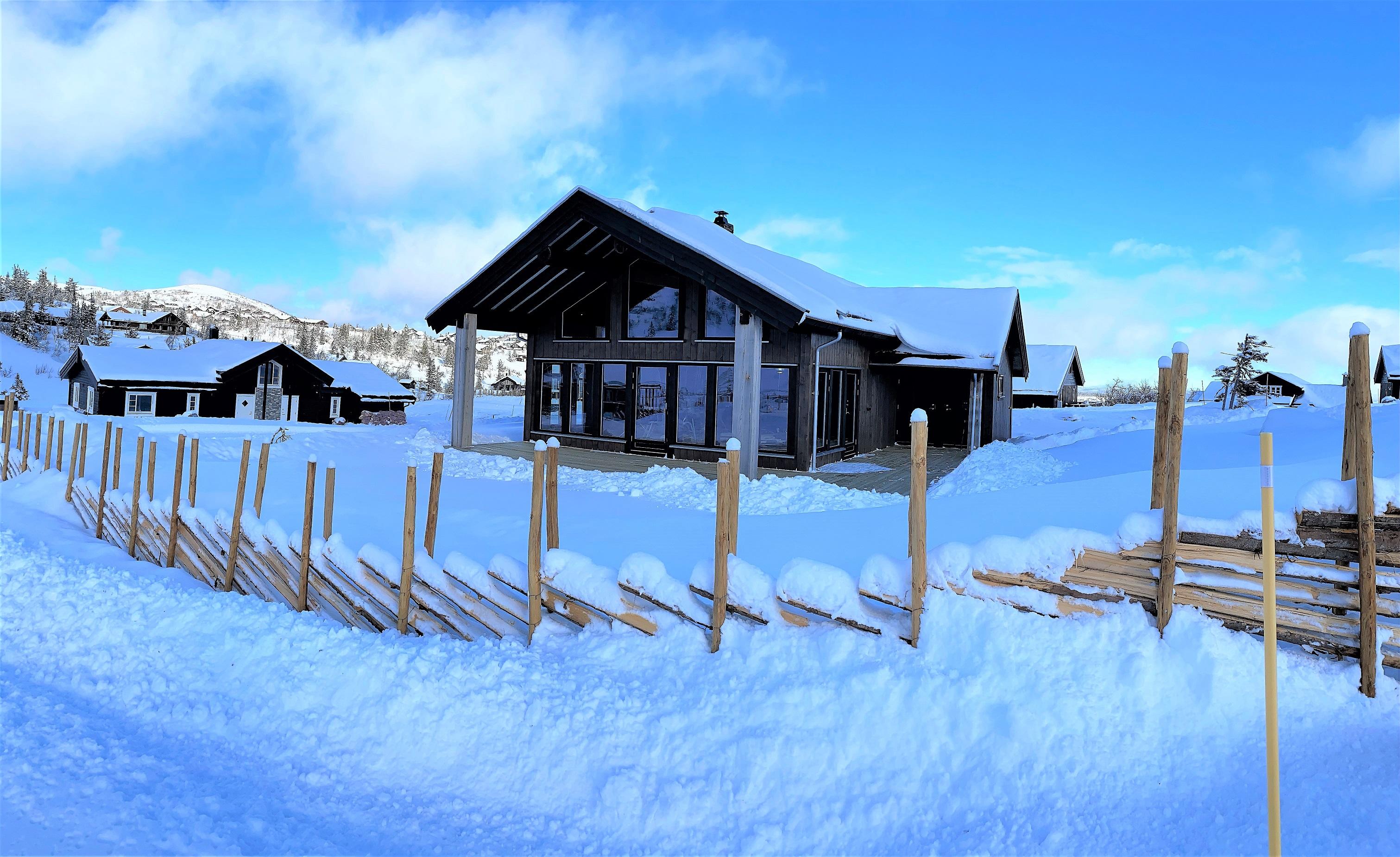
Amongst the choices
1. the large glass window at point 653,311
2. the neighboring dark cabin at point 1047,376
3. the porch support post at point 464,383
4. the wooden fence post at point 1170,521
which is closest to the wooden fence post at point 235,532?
the wooden fence post at point 1170,521

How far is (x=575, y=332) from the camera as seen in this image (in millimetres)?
17734

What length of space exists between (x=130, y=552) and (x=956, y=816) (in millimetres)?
9182

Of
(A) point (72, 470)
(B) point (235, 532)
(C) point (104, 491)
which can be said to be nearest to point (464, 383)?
(A) point (72, 470)

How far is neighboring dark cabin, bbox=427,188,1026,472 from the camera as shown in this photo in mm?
13398

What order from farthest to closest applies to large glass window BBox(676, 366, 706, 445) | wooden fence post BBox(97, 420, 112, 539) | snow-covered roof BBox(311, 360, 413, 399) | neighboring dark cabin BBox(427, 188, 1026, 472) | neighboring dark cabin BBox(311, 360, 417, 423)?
1. snow-covered roof BBox(311, 360, 413, 399)
2. neighboring dark cabin BBox(311, 360, 417, 423)
3. large glass window BBox(676, 366, 706, 445)
4. neighboring dark cabin BBox(427, 188, 1026, 472)
5. wooden fence post BBox(97, 420, 112, 539)

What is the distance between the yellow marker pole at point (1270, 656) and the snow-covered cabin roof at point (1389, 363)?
1650 inches

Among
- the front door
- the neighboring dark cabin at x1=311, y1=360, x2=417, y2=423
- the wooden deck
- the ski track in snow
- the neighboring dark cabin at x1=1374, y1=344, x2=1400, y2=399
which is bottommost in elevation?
the ski track in snow

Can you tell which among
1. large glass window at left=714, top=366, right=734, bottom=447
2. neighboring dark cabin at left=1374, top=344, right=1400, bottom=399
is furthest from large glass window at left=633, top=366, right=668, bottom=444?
neighboring dark cabin at left=1374, top=344, right=1400, bottom=399

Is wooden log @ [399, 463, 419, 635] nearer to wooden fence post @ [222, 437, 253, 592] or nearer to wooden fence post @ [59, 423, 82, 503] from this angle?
wooden fence post @ [222, 437, 253, 592]

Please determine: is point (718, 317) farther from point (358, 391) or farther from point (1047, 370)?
point (358, 391)

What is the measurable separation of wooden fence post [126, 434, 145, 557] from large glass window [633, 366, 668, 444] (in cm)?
909

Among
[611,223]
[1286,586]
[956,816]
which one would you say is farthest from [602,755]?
[611,223]

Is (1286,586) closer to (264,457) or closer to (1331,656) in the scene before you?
(1331,656)

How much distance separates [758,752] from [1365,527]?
291 centimetres
